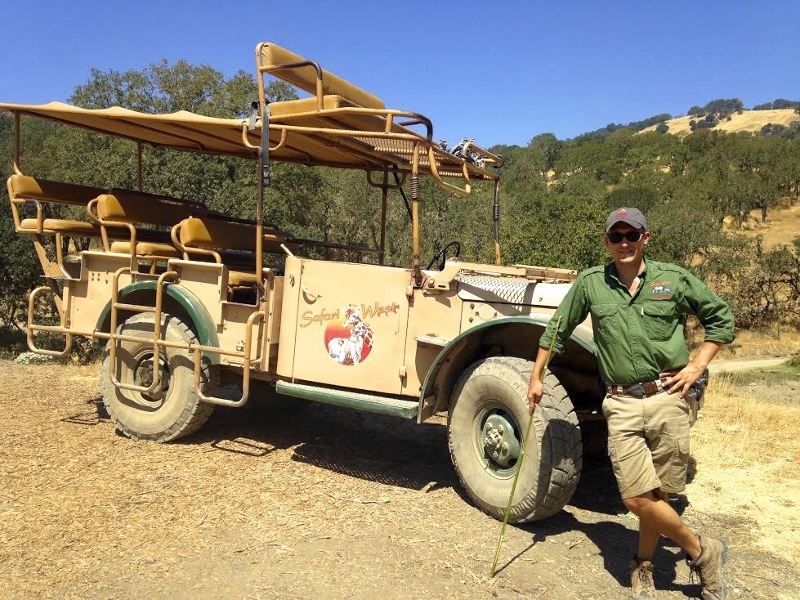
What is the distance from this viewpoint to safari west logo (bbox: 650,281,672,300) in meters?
3.23

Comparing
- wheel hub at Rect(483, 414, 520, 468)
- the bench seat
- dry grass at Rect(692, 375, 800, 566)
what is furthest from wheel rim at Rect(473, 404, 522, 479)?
the bench seat

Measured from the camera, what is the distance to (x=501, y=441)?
169 inches

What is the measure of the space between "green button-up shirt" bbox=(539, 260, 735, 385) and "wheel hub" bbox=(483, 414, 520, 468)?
1.05 meters

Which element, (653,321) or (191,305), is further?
(191,305)

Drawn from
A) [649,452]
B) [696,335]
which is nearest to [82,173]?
[696,335]

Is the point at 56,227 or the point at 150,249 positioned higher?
the point at 56,227

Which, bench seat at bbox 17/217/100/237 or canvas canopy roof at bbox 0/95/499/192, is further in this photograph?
bench seat at bbox 17/217/100/237

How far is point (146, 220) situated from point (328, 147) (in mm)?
1830

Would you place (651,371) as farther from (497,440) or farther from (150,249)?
(150,249)

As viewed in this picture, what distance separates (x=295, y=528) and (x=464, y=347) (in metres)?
1.55

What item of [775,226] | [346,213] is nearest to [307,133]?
[346,213]

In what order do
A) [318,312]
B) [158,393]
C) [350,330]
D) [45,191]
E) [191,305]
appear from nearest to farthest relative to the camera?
1. [350,330]
2. [318,312]
3. [191,305]
4. [158,393]
5. [45,191]

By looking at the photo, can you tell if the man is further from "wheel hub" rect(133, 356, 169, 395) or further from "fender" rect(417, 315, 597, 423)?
"wheel hub" rect(133, 356, 169, 395)

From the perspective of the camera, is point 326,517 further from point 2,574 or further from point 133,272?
point 133,272
